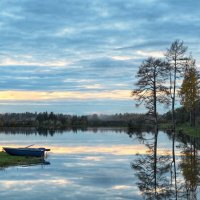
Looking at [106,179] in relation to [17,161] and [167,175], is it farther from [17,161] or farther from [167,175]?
[17,161]

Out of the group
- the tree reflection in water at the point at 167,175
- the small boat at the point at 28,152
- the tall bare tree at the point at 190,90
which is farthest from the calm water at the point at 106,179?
the tall bare tree at the point at 190,90

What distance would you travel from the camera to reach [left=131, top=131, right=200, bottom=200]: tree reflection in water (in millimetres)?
19688

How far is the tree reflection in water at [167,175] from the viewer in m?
19.7

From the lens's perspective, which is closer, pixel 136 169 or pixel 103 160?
pixel 136 169

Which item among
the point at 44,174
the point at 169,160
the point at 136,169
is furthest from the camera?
the point at 169,160

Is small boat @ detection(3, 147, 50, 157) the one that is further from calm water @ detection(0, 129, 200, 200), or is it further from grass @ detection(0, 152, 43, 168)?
calm water @ detection(0, 129, 200, 200)

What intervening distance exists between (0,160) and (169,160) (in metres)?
11.2

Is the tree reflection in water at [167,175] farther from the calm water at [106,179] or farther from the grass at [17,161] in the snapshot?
the grass at [17,161]

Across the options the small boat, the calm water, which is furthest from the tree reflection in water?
the small boat

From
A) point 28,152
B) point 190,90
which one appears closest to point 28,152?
point 28,152

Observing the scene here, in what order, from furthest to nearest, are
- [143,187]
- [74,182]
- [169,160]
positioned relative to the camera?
[169,160]
[74,182]
[143,187]

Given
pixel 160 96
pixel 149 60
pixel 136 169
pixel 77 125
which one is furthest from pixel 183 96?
pixel 77 125

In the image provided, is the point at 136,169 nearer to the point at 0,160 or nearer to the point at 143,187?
the point at 143,187

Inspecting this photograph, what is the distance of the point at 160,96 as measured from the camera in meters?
74.2
